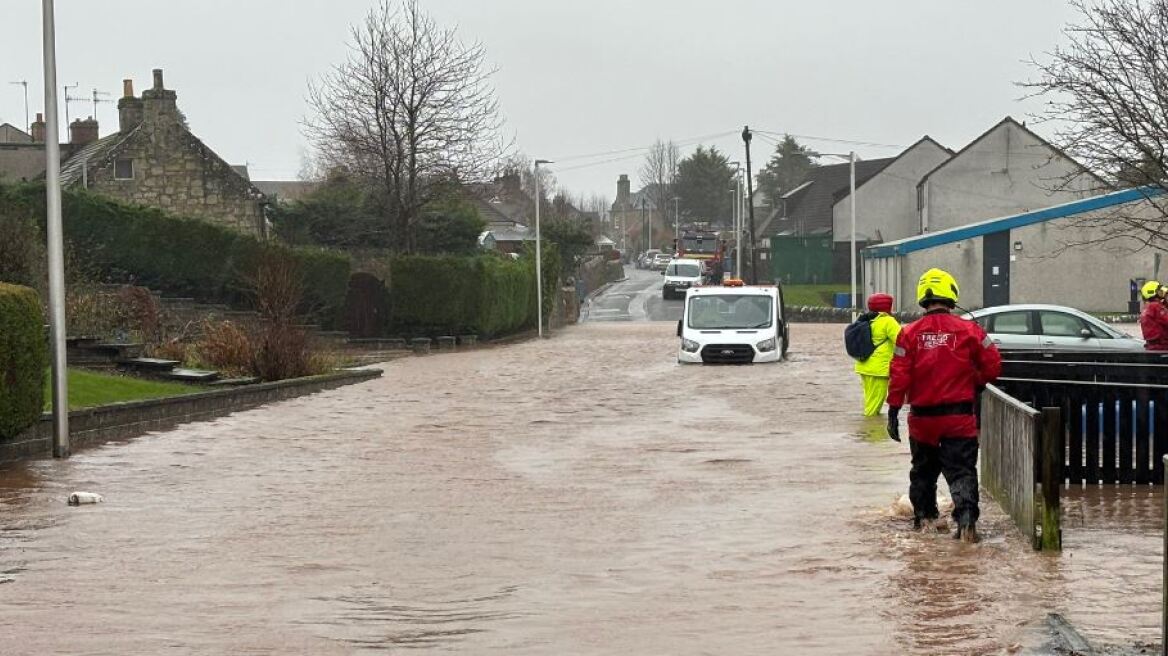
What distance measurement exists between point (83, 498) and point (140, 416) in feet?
21.7

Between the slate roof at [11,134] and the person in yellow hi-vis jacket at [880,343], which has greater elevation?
the slate roof at [11,134]

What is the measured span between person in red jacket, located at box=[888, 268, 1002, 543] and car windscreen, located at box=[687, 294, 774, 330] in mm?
23391

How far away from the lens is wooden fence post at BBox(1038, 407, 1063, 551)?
433 inches

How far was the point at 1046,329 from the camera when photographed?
26656 mm

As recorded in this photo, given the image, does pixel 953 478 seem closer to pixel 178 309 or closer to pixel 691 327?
pixel 691 327

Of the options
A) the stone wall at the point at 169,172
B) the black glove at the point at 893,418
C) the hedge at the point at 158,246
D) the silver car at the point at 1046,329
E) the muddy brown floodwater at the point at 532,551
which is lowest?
the muddy brown floodwater at the point at 532,551

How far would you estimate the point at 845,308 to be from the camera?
6769 centimetres

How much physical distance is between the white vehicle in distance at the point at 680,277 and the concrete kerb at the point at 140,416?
190 ft

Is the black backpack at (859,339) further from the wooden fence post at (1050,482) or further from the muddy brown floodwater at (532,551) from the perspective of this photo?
the wooden fence post at (1050,482)

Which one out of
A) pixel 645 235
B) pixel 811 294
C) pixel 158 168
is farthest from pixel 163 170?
pixel 645 235

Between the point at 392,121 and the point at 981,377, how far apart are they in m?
45.1

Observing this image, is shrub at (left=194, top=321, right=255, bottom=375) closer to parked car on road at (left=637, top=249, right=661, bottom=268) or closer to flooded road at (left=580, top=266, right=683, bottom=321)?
flooded road at (left=580, top=266, right=683, bottom=321)

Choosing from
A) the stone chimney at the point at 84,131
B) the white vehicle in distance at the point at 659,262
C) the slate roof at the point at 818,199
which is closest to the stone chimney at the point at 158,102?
the stone chimney at the point at 84,131

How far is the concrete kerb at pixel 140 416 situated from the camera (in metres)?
18.1
